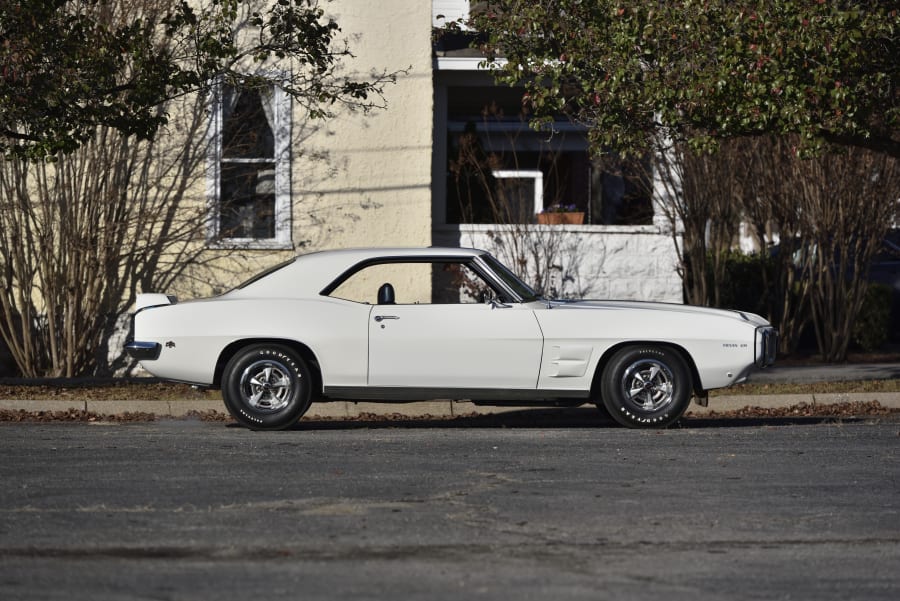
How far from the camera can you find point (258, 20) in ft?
40.7

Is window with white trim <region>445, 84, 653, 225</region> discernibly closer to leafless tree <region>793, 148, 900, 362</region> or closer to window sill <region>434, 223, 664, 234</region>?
window sill <region>434, 223, 664, 234</region>

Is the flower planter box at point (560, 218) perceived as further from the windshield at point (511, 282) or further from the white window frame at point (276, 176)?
the windshield at point (511, 282)

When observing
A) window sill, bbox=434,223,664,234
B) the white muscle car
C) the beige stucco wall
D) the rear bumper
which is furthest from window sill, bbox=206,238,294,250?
the rear bumper

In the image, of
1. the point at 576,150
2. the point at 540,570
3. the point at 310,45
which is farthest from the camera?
the point at 576,150

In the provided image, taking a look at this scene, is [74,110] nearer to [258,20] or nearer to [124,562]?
[258,20]

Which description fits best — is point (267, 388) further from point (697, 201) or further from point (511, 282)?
point (697, 201)

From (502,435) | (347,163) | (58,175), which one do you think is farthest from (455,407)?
(58,175)

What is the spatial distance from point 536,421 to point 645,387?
205 cm

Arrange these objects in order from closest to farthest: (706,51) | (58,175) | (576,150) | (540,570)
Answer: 1. (540,570)
2. (706,51)
3. (58,175)
4. (576,150)

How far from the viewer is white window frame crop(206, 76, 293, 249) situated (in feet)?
53.7

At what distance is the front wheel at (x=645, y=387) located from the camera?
34.5 feet

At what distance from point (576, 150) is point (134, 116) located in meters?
7.94

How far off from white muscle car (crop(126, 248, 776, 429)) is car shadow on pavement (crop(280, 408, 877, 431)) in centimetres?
65

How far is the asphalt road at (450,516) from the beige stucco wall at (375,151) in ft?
21.9
